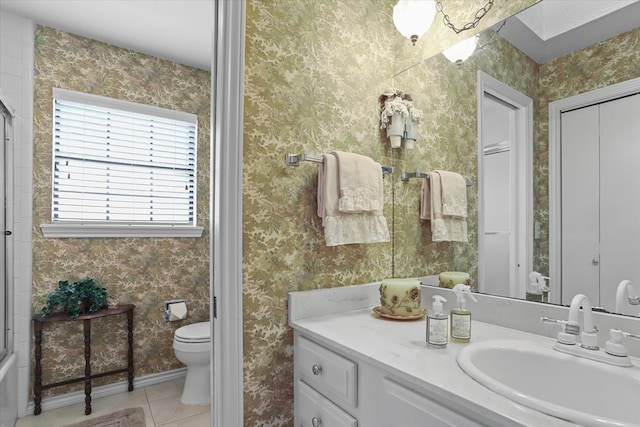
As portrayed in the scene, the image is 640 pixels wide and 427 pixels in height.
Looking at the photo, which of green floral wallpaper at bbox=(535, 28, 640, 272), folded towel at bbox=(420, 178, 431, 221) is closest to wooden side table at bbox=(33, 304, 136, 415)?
folded towel at bbox=(420, 178, 431, 221)

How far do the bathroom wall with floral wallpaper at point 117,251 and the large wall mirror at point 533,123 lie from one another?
1.86m

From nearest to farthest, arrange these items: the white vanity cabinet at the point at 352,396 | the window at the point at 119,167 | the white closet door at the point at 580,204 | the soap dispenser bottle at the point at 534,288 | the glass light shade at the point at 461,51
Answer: the white vanity cabinet at the point at 352,396 → the white closet door at the point at 580,204 → the soap dispenser bottle at the point at 534,288 → the glass light shade at the point at 461,51 → the window at the point at 119,167

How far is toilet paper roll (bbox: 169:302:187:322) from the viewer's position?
266cm

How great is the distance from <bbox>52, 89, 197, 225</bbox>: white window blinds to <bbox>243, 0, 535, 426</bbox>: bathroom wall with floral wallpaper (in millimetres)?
1779

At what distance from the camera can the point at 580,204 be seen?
3.56 ft

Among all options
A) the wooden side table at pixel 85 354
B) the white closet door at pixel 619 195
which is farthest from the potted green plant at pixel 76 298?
the white closet door at pixel 619 195

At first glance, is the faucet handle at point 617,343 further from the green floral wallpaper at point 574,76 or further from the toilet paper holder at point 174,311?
the toilet paper holder at point 174,311

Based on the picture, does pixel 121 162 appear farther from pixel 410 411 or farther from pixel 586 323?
pixel 586 323

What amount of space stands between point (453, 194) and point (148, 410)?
2248mm

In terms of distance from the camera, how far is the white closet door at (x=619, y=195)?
0.96 metres

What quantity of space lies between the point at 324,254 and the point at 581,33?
111cm

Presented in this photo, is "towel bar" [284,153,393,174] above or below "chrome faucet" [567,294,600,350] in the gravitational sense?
above

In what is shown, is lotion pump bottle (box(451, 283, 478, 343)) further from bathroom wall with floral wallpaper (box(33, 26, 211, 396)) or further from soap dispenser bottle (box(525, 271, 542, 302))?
bathroom wall with floral wallpaper (box(33, 26, 211, 396))

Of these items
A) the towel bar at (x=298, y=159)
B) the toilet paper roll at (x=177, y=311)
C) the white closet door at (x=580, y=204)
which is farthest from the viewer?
the toilet paper roll at (x=177, y=311)
